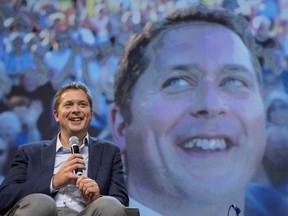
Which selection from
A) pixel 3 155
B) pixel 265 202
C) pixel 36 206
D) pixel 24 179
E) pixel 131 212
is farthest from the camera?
pixel 3 155

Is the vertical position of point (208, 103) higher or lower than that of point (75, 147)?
higher

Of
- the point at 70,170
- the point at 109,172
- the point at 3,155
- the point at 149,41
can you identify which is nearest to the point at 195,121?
the point at 149,41

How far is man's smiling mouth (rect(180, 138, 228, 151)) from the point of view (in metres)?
3.27

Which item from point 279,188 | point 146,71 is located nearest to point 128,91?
point 146,71

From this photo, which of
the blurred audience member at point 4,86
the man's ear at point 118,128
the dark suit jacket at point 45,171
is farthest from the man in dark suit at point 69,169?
the blurred audience member at point 4,86

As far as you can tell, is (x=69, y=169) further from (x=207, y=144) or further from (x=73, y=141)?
(x=207, y=144)

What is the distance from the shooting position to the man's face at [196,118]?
3275 millimetres

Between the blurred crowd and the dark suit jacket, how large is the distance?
1236mm

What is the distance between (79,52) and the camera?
11.1 feet

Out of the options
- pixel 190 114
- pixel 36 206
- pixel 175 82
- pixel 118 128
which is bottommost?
pixel 36 206

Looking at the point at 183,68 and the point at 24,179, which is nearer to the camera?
the point at 24,179

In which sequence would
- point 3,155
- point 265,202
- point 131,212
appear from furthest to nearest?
point 3,155 → point 265,202 → point 131,212

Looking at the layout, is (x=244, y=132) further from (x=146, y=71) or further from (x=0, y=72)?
(x=0, y=72)

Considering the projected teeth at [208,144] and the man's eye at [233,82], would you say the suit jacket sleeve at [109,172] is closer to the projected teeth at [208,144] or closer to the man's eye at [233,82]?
the projected teeth at [208,144]
